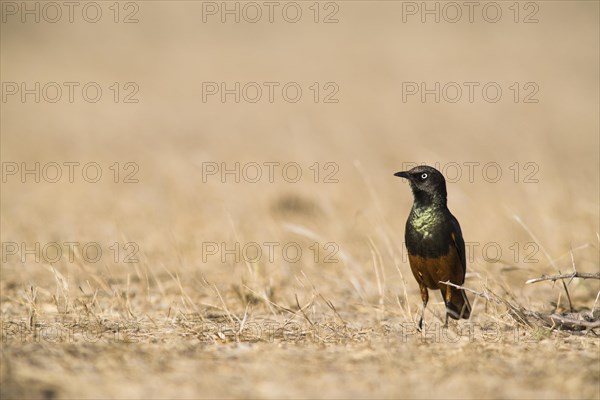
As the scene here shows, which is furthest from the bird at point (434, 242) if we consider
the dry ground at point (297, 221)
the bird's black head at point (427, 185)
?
the dry ground at point (297, 221)

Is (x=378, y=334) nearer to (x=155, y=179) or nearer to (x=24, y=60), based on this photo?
(x=155, y=179)

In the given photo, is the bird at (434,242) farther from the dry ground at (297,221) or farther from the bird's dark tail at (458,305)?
the dry ground at (297,221)

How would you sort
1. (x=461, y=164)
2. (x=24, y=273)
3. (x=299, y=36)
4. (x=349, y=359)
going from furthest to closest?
(x=299, y=36)
(x=461, y=164)
(x=24, y=273)
(x=349, y=359)

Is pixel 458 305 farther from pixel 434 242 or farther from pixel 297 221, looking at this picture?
pixel 297 221

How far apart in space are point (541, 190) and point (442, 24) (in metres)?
19.5

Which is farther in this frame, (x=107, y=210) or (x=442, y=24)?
(x=442, y=24)

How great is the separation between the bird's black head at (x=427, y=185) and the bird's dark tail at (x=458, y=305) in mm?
623

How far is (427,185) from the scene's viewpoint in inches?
176

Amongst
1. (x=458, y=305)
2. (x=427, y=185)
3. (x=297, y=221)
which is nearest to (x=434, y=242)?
(x=427, y=185)

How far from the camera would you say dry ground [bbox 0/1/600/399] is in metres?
3.39

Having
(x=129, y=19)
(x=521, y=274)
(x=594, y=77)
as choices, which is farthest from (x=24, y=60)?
(x=521, y=274)

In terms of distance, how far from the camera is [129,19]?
27.9m

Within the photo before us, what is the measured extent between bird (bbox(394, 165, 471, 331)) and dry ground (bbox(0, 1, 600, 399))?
16cm

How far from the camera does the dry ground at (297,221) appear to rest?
11.1 ft
